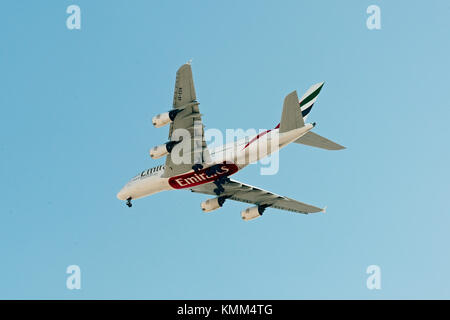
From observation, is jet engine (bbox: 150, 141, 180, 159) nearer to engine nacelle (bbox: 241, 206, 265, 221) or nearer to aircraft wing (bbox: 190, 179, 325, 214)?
aircraft wing (bbox: 190, 179, 325, 214)

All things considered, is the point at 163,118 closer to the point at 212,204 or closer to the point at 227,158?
the point at 227,158

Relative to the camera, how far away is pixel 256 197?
5578cm

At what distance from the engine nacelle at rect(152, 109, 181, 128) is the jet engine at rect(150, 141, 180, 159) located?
2.70 m

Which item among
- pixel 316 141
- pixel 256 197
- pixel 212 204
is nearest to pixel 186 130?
pixel 316 141

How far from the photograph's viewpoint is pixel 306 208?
5619 cm

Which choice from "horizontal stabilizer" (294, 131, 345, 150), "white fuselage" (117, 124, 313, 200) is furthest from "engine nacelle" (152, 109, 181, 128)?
"horizontal stabilizer" (294, 131, 345, 150)

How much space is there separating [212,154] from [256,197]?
7.56m

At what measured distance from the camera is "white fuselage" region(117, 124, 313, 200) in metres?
47.0

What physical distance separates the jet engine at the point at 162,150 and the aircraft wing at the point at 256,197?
6897mm

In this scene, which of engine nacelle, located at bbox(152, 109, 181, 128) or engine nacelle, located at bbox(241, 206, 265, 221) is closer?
engine nacelle, located at bbox(152, 109, 181, 128)

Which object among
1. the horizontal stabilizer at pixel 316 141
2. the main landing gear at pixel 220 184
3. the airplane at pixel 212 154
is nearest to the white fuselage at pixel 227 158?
the airplane at pixel 212 154

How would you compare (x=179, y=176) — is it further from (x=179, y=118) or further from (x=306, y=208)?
(x=306, y=208)
